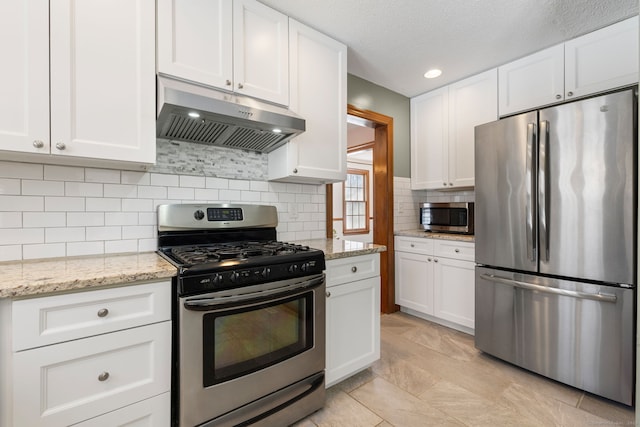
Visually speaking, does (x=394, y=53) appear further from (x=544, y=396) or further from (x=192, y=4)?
(x=544, y=396)

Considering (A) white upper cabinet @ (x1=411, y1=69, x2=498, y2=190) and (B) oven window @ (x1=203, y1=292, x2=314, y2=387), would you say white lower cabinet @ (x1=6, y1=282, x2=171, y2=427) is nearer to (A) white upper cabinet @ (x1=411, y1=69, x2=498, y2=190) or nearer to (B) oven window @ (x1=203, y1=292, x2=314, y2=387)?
(B) oven window @ (x1=203, y1=292, x2=314, y2=387)

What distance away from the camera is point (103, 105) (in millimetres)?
1347

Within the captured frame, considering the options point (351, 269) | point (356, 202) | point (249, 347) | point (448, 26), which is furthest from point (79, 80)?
point (356, 202)

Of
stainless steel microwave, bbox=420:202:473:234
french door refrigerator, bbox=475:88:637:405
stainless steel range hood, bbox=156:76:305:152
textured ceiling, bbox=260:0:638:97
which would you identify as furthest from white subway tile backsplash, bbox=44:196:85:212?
stainless steel microwave, bbox=420:202:473:234

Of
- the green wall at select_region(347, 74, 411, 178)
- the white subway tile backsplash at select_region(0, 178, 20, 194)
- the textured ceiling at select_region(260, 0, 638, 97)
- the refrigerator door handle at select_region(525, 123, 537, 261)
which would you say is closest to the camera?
the white subway tile backsplash at select_region(0, 178, 20, 194)

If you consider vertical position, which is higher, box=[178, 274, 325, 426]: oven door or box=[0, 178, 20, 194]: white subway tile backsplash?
box=[0, 178, 20, 194]: white subway tile backsplash

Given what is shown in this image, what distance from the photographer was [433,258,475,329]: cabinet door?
8.59 ft

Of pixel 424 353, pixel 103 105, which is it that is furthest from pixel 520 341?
pixel 103 105

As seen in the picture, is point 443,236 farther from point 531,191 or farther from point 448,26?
point 448,26

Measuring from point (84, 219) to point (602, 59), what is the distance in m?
3.44

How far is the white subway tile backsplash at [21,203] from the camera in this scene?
1.37 meters

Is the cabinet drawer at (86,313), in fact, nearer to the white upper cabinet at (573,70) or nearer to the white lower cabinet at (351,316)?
the white lower cabinet at (351,316)

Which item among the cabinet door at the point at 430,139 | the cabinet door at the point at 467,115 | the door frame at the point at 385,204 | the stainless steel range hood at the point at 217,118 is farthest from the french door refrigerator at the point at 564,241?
the stainless steel range hood at the point at 217,118

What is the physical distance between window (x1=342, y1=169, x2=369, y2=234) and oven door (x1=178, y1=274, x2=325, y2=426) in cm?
471
